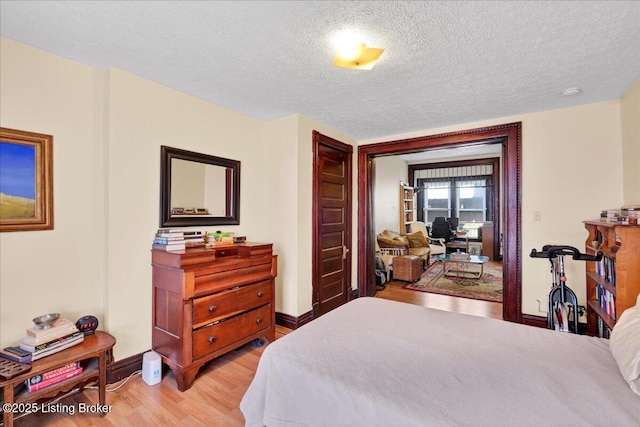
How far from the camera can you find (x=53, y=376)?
1.77 metres

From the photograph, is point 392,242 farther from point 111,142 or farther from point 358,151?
point 111,142

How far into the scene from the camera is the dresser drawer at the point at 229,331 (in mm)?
2234

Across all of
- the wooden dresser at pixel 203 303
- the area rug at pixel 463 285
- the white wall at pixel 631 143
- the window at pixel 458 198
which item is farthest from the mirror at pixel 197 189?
the window at pixel 458 198

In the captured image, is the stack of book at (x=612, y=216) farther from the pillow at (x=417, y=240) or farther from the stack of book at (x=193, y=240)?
the pillow at (x=417, y=240)

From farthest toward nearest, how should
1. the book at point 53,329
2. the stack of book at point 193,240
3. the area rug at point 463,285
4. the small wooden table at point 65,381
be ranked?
the area rug at point 463,285, the stack of book at point 193,240, the book at point 53,329, the small wooden table at point 65,381

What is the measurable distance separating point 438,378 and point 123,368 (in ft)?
7.66

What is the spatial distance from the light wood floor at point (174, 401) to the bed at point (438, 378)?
0.61 m

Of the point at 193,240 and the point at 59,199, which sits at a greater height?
the point at 59,199

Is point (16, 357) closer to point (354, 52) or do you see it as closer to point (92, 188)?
point (92, 188)

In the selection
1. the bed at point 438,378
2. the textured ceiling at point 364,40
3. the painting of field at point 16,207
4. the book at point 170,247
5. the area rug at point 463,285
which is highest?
the textured ceiling at point 364,40

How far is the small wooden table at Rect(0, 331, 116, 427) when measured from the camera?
1537 mm

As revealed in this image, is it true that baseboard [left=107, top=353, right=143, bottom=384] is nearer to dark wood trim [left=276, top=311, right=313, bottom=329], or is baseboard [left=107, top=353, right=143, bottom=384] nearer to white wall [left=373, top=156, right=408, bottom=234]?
dark wood trim [left=276, top=311, right=313, bottom=329]

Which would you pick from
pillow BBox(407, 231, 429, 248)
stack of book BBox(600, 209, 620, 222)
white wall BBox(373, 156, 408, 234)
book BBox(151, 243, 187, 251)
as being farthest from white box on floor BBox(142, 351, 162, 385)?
pillow BBox(407, 231, 429, 248)

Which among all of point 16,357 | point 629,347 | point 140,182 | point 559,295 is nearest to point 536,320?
point 559,295
